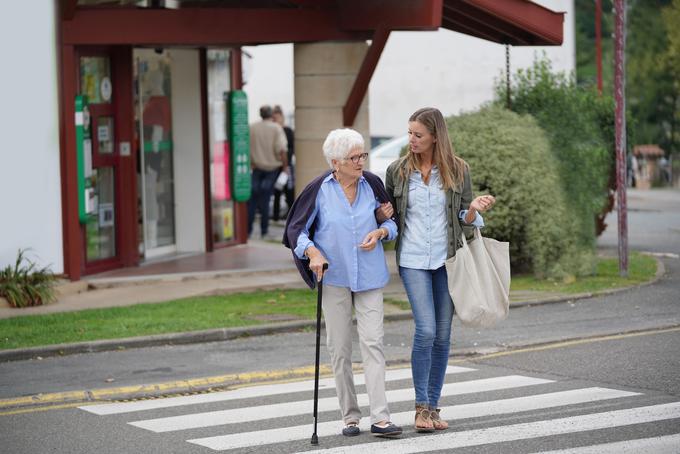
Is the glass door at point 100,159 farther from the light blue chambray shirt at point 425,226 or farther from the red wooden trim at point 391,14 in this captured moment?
the light blue chambray shirt at point 425,226

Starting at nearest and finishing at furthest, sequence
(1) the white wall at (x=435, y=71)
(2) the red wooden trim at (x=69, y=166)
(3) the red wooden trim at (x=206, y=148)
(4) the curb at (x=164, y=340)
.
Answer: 1. (4) the curb at (x=164, y=340)
2. (2) the red wooden trim at (x=69, y=166)
3. (3) the red wooden trim at (x=206, y=148)
4. (1) the white wall at (x=435, y=71)

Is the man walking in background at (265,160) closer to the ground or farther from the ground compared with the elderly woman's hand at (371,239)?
farther from the ground

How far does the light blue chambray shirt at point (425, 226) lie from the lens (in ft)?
25.8

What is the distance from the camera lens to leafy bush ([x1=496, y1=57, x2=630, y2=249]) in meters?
15.6

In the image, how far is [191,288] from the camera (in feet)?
49.3

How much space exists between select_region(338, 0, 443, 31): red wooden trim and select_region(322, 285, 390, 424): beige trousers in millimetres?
6914

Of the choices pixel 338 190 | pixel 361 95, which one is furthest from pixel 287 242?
pixel 361 95

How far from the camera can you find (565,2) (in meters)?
42.8

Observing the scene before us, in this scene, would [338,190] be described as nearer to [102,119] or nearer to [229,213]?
[102,119]

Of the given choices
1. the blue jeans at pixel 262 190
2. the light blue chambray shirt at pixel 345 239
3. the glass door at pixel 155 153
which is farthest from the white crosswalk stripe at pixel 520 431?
the blue jeans at pixel 262 190

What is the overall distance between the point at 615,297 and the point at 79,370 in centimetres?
595

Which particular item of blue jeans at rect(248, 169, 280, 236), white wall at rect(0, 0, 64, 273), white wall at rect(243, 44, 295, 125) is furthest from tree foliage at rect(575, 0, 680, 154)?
white wall at rect(0, 0, 64, 273)

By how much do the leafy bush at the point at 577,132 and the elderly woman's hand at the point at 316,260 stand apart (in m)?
8.11

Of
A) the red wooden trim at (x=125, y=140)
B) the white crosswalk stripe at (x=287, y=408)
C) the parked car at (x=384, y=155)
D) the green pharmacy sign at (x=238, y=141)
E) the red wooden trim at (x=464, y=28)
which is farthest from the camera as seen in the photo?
the parked car at (x=384, y=155)
